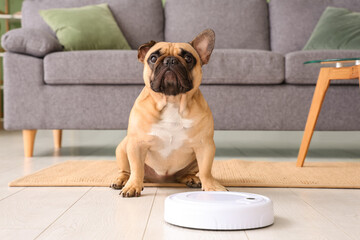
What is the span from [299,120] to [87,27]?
149 cm

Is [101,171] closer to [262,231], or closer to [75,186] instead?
[75,186]

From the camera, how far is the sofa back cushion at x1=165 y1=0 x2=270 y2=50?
10.3 ft

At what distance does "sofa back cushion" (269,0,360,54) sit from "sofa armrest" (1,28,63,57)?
5.59ft

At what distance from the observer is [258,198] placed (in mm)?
1037

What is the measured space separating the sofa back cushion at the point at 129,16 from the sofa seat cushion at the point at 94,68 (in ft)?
2.78

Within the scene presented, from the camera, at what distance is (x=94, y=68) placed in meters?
2.32

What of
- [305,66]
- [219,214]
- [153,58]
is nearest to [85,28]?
[305,66]

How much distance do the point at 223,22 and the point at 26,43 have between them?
1.47 meters

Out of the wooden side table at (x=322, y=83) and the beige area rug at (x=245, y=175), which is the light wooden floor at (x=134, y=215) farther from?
the wooden side table at (x=322, y=83)

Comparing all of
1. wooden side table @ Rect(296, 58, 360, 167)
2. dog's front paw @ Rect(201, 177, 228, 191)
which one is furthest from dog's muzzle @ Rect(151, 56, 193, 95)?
wooden side table @ Rect(296, 58, 360, 167)

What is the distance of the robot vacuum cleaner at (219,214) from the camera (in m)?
0.93

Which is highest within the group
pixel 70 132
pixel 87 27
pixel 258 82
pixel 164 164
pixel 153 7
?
pixel 153 7

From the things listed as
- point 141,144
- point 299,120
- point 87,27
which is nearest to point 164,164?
point 141,144

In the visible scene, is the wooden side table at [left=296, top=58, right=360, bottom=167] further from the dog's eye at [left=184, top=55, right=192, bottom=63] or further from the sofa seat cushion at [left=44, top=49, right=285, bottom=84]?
the dog's eye at [left=184, top=55, right=192, bottom=63]
